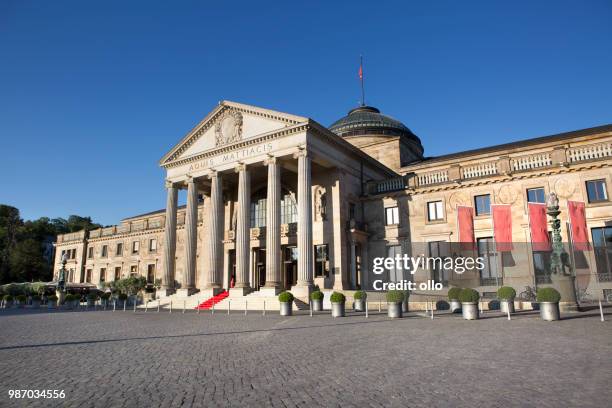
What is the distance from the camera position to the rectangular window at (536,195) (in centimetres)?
2851

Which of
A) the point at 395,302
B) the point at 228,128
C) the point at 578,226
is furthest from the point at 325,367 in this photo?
the point at 228,128

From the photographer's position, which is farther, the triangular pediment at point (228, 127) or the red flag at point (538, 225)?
the triangular pediment at point (228, 127)

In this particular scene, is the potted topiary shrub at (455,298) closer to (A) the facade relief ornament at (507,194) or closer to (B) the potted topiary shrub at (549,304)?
(B) the potted topiary shrub at (549,304)

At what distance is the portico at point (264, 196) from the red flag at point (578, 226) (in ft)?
53.4

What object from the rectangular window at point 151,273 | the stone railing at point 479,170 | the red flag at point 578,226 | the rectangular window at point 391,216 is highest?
the stone railing at point 479,170

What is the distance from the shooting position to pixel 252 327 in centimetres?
1725

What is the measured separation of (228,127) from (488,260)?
2566 cm

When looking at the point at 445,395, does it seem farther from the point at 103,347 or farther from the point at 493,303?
the point at 493,303

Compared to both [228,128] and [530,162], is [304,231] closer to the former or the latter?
[228,128]

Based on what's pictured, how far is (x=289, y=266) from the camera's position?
3797 centimetres

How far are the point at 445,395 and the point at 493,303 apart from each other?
65.4 feet

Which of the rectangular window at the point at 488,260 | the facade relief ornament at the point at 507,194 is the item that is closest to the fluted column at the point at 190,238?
the rectangular window at the point at 488,260

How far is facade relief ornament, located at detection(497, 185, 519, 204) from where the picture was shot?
2942 cm

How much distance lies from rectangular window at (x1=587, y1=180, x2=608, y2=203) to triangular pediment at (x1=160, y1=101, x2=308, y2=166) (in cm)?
2083
